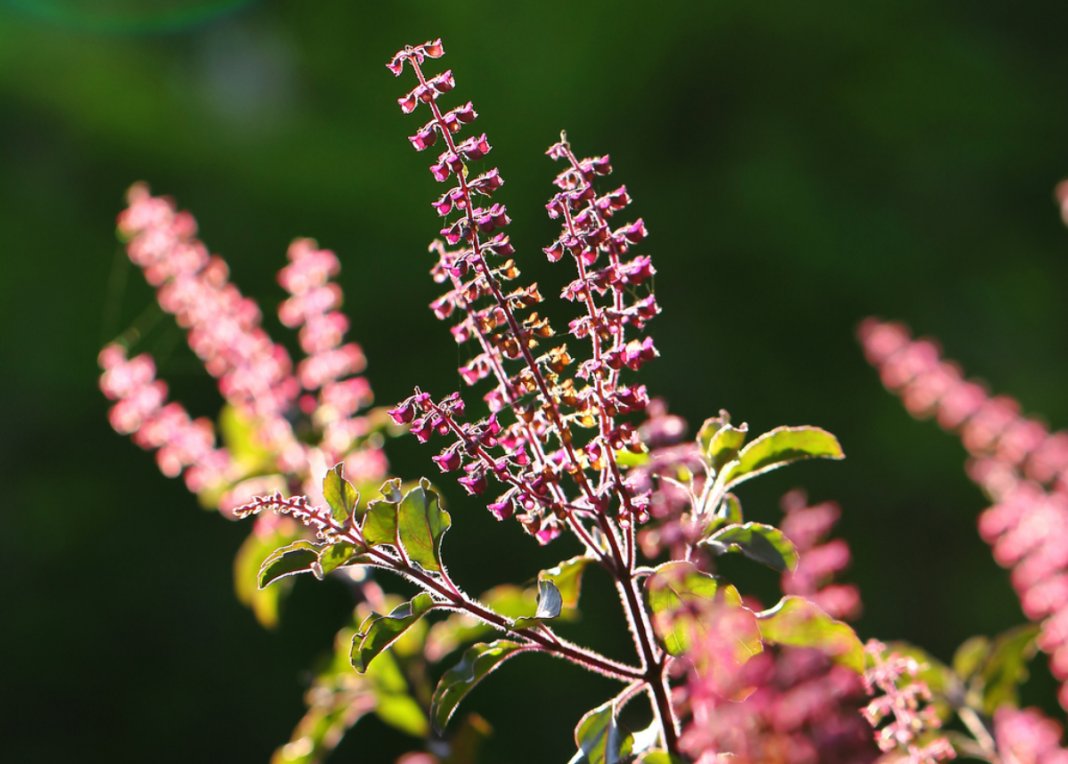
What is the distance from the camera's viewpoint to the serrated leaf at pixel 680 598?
16.7 inches

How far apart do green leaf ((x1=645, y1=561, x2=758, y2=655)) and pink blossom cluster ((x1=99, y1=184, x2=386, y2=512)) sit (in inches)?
15.6

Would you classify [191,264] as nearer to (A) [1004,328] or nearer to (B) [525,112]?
(B) [525,112]

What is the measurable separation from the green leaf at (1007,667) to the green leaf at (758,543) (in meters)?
0.29

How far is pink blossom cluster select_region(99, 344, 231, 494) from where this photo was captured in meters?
0.87

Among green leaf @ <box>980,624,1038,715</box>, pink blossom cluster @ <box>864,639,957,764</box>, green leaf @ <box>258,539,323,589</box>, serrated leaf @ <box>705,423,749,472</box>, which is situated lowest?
green leaf @ <box>980,624,1038,715</box>

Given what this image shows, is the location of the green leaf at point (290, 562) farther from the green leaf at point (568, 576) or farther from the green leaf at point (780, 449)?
the green leaf at point (780, 449)

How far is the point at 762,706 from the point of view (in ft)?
1.66

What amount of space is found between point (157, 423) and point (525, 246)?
6.97ft

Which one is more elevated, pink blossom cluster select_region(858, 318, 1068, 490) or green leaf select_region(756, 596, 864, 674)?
pink blossom cluster select_region(858, 318, 1068, 490)

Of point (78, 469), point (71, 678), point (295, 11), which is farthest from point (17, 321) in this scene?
point (295, 11)

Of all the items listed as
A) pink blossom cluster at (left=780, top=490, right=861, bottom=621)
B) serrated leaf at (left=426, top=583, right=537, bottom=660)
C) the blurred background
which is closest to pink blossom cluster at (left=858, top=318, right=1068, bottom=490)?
pink blossom cluster at (left=780, top=490, right=861, bottom=621)

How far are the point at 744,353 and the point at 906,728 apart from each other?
8.78ft

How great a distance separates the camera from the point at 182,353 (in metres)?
2.85

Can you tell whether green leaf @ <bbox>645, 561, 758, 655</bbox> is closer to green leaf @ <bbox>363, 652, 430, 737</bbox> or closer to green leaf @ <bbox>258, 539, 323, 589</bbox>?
green leaf @ <bbox>258, 539, 323, 589</bbox>
